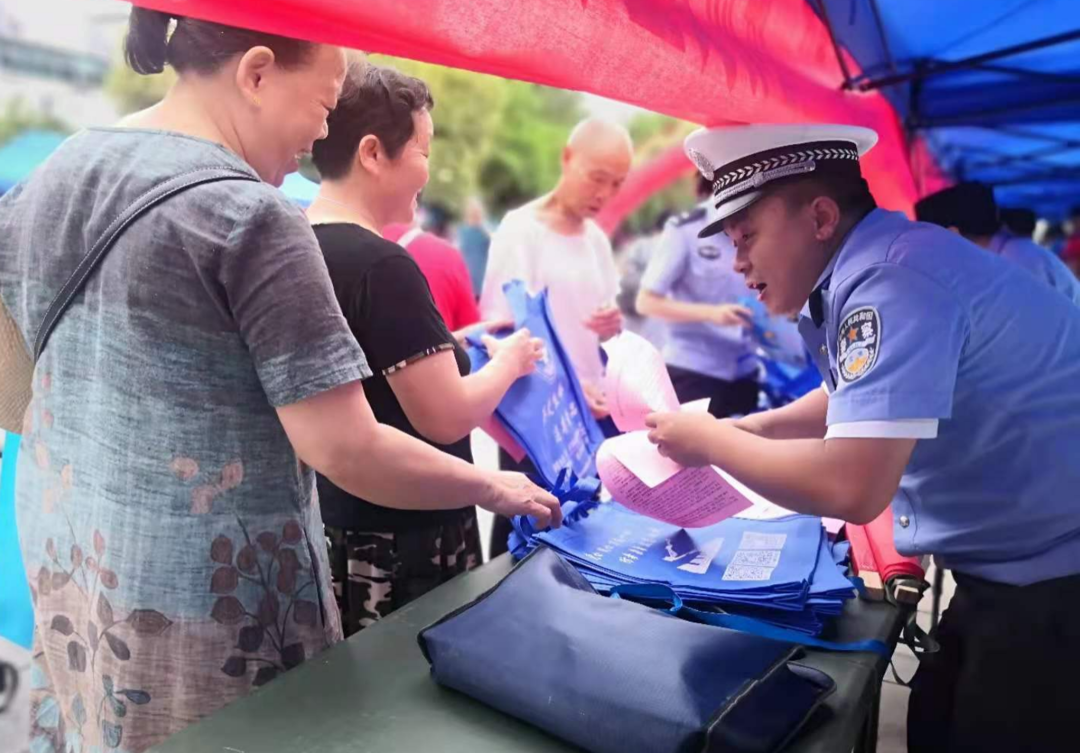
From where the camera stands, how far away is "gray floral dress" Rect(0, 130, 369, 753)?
0.89 metres

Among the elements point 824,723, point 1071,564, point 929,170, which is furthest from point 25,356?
point 929,170

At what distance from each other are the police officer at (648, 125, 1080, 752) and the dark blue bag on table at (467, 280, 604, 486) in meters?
0.42

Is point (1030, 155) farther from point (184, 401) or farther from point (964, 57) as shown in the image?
point (184, 401)

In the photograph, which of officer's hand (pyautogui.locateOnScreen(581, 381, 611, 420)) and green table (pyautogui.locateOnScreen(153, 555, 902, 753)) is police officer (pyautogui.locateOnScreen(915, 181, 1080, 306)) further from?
green table (pyautogui.locateOnScreen(153, 555, 902, 753))

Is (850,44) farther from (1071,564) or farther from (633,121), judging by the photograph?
(633,121)

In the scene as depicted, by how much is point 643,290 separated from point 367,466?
2252 millimetres

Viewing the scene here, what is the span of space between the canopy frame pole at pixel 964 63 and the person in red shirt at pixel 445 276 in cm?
135

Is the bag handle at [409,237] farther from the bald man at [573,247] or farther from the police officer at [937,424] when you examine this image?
the police officer at [937,424]

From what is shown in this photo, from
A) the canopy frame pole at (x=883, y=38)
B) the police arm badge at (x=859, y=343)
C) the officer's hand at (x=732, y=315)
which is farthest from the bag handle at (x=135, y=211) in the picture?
the officer's hand at (x=732, y=315)

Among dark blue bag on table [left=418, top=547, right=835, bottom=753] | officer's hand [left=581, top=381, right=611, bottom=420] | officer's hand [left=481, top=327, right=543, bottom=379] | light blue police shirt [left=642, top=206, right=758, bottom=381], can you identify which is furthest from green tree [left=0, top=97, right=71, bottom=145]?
dark blue bag on table [left=418, top=547, right=835, bottom=753]

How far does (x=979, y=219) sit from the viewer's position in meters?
2.82

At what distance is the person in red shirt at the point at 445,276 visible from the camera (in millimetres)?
2070

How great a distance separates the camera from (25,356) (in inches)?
42.3

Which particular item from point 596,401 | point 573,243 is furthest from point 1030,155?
point 596,401
